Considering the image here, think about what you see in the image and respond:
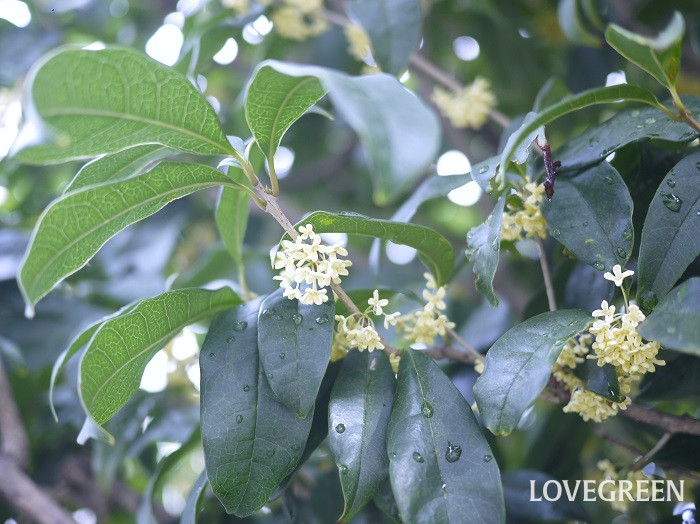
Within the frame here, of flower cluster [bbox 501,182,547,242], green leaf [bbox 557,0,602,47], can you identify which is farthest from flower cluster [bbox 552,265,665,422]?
green leaf [bbox 557,0,602,47]

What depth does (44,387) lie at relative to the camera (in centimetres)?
151

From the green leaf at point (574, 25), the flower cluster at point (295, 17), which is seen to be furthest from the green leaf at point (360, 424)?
the flower cluster at point (295, 17)

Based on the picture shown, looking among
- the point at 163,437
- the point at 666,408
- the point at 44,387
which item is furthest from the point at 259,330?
the point at 44,387

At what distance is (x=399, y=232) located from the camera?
0.78 meters

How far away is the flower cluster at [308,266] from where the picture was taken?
711 mm

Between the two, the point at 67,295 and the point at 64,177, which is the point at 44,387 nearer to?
the point at 67,295

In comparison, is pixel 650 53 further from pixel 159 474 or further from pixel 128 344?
pixel 159 474

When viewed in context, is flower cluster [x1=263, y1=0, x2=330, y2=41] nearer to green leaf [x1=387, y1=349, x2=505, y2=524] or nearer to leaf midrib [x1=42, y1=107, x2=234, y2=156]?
leaf midrib [x1=42, y1=107, x2=234, y2=156]

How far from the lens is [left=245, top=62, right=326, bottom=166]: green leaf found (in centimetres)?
70

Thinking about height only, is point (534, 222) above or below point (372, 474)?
above

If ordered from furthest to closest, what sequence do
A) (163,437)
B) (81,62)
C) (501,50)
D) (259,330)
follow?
(501,50) → (163,437) → (259,330) → (81,62)

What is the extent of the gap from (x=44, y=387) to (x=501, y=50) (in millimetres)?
1347

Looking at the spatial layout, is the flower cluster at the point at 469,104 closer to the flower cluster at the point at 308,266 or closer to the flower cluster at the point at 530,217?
the flower cluster at the point at 530,217

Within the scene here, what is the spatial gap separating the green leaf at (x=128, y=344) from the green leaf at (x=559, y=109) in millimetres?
407
